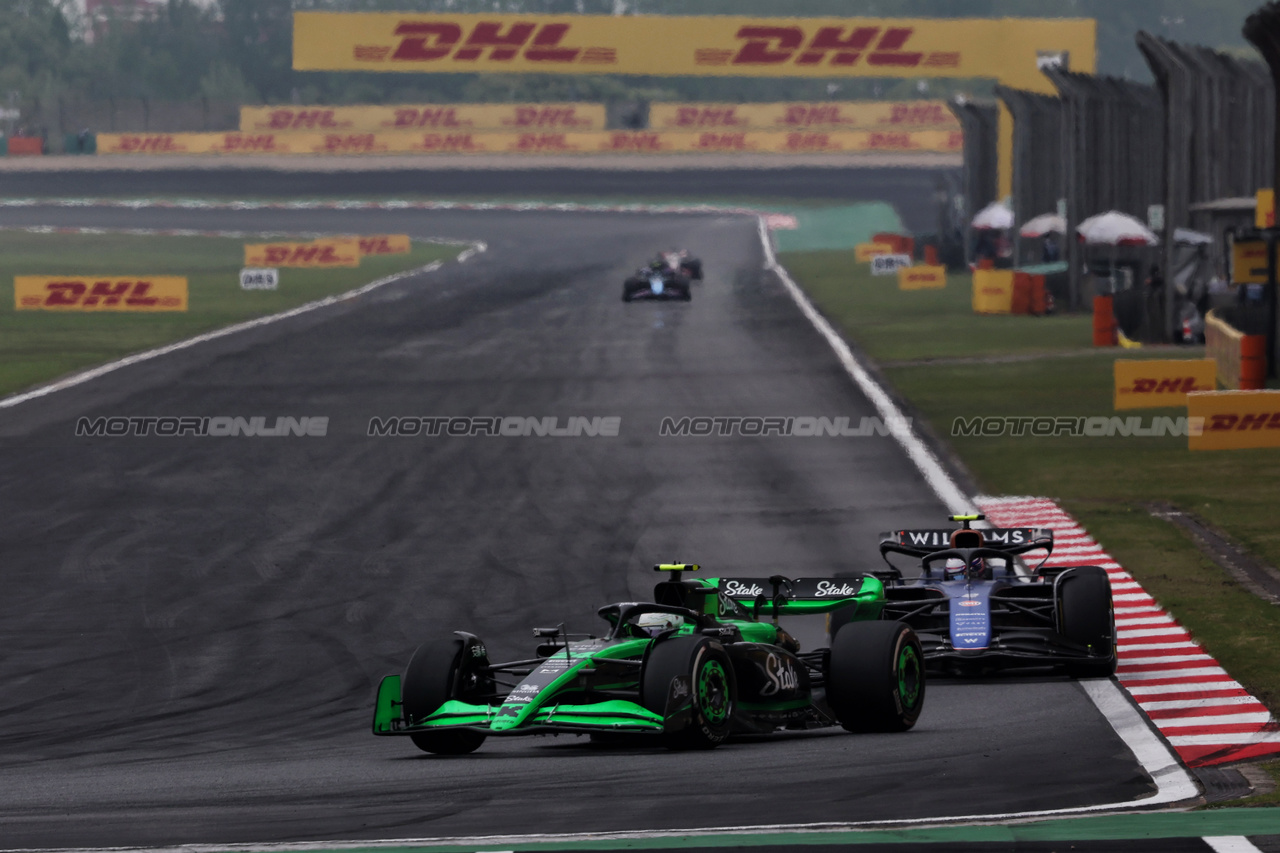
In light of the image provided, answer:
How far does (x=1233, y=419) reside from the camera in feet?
79.0

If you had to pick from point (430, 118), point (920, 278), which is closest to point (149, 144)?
point (430, 118)

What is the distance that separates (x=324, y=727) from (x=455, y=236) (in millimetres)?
77909

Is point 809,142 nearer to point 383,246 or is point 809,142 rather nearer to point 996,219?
point 383,246

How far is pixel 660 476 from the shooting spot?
904 inches

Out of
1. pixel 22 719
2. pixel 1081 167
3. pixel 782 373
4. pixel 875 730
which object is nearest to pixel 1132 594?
pixel 875 730

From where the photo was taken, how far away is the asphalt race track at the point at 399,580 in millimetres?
9156

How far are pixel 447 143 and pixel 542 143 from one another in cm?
553

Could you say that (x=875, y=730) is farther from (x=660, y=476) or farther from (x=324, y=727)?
(x=660, y=476)

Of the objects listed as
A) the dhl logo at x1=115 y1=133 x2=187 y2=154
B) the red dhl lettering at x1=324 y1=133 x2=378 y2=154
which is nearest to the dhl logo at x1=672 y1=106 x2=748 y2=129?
the red dhl lettering at x1=324 y1=133 x2=378 y2=154

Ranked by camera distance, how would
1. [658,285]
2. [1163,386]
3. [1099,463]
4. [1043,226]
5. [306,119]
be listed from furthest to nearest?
1. [306,119]
2. [1043,226]
3. [658,285]
4. [1163,386]
5. [1099,463]

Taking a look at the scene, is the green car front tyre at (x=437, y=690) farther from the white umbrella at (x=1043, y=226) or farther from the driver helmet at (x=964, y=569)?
the white umbrella at (x=1043, y=226)

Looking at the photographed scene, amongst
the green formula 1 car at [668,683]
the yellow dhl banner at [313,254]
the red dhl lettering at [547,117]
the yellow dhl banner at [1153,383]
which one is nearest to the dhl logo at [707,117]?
the red dhl lettering at [547,117]

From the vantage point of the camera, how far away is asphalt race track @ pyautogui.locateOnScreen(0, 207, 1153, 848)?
9.16 meters

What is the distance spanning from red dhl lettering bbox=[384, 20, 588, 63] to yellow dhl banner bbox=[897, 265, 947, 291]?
1799cm
